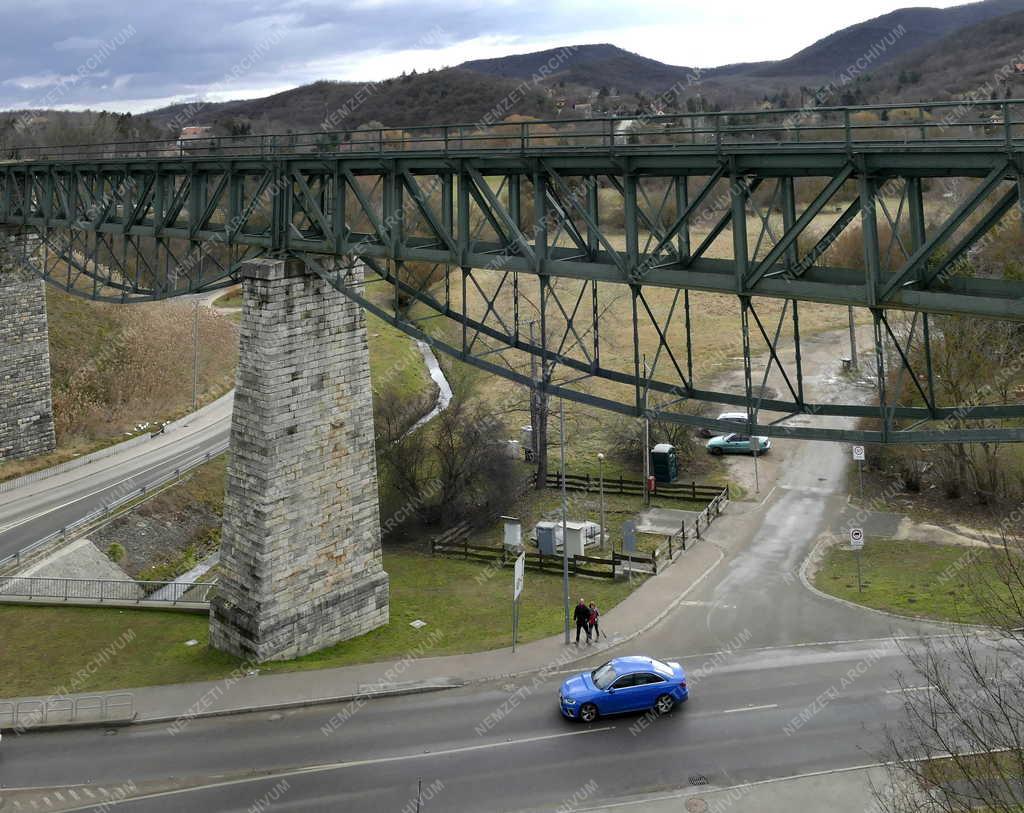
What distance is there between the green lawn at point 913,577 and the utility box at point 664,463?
8.85 metres

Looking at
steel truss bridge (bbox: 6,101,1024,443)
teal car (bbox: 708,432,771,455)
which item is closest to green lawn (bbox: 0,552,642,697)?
steel truss bridge (bbox: 6,101,1024,443)

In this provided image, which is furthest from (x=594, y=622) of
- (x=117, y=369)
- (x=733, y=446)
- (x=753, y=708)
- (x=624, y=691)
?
(x=117, y=369)

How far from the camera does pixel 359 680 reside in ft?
67.5

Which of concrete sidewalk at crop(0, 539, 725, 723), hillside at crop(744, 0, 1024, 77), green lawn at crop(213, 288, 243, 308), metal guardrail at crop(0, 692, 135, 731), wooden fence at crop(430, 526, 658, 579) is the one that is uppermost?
hillside at crop(744, 0, 1024, 77)

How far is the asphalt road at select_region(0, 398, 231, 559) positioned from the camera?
31391 millimetres

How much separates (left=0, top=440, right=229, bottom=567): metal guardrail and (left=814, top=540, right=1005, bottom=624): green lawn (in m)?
23.9

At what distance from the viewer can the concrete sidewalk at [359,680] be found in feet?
64.0

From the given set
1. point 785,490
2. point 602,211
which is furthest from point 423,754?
point 602,211

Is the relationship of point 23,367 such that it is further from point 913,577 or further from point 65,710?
point 913,577

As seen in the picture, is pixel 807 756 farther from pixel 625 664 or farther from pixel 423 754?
pixel 423 754

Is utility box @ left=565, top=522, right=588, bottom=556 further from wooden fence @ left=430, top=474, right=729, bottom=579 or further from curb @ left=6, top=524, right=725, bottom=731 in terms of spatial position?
curb @ left=6, top=524, right=725, bottom=731

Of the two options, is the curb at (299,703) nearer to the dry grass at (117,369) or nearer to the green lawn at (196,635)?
the green lawn at (196,635)

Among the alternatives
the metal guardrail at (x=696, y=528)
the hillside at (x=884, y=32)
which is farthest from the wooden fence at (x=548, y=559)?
the hillside at (x=884, y=32)

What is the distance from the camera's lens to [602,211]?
56.3 metres
